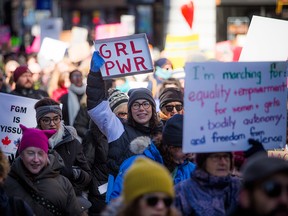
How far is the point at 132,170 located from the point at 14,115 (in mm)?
4673

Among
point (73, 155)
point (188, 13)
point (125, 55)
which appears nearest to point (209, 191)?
point (73, 155)

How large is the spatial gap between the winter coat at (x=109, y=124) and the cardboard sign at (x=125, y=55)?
0.73 meters

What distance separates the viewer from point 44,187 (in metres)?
7.39

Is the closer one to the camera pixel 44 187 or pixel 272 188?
pixel 272 188

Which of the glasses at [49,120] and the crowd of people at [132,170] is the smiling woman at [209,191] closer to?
the crowd of people at [132,170]

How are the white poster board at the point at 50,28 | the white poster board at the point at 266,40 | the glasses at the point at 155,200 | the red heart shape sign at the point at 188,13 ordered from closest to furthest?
the glasses at the point at 155,200
the white poster board at the point at 266,40
the red heart shape sign at the point at 188,13
the white poster board at the point at 50,28

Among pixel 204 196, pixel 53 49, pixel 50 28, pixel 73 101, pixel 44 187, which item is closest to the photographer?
pixel 204 196

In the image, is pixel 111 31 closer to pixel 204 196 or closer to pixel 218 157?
pixel 218 157

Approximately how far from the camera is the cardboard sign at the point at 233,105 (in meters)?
6.27

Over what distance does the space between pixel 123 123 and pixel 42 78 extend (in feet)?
37.1

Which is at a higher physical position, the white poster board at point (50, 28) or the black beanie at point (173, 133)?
the black beanie at point (173, 133)

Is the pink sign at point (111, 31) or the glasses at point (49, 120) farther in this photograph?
the pink sign at point (111, 31)

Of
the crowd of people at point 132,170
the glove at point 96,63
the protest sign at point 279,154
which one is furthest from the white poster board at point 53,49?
the protest sign at point 279,154

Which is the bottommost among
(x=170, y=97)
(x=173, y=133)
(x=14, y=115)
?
(x=14, y=115)
